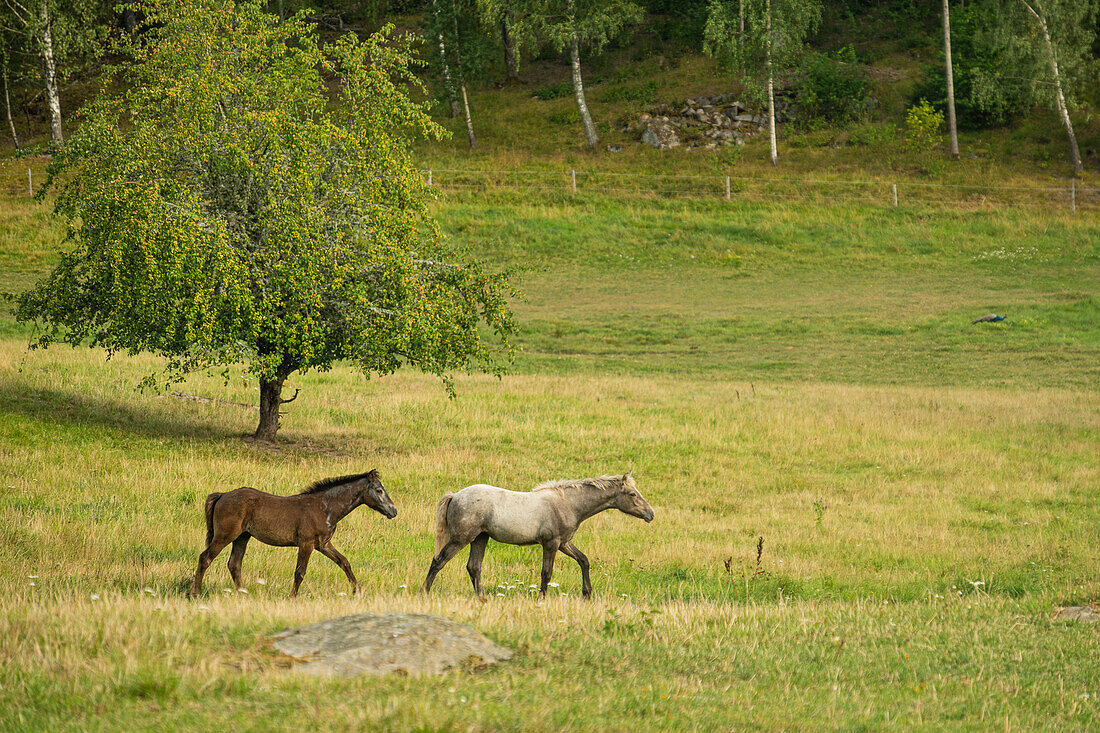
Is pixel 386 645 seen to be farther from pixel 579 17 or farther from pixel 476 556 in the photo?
pixel 579 17

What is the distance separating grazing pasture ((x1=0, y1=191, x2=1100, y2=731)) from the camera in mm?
6551

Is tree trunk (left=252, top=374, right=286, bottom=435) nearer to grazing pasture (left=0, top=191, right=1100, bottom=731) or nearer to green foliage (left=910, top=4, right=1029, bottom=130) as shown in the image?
grazing pasture (left=0, top=191, right=1100, bottom=731)

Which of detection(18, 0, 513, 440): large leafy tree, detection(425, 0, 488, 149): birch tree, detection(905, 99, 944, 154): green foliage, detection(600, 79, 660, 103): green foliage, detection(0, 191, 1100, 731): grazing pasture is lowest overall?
detection(0, 191, 1100, 731): grazing pasture

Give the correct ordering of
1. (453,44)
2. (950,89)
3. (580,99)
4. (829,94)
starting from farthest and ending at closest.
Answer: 1. (829,94)
2. (453,44)
3. (580,99)
4. (950,89)

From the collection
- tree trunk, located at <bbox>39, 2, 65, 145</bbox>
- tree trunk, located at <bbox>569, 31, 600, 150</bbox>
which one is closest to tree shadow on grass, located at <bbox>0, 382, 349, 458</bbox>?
tree trunk, located at <bbox>39, 2, 65, 145</bbox>

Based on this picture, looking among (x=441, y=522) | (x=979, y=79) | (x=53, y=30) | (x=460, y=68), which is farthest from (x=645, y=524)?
(x=979, y=79)

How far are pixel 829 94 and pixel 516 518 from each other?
62.8 metres

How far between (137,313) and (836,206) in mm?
46345

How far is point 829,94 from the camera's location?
2625 inches

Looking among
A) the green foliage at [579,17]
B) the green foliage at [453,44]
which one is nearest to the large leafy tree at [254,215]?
the green foliage at [579,17]

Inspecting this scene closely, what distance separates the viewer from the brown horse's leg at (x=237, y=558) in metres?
11.0

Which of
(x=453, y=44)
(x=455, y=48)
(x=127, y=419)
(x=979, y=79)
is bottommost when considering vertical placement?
(x=127, y=419)

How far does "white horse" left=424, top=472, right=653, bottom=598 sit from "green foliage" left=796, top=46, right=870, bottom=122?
6047cm

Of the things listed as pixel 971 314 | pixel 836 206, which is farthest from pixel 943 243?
pixel 971 314
